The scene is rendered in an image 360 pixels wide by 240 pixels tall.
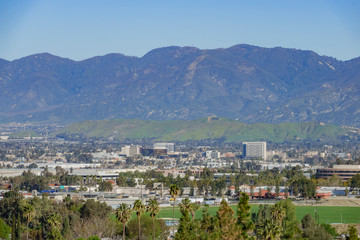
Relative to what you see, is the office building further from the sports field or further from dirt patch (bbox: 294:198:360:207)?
the sports field

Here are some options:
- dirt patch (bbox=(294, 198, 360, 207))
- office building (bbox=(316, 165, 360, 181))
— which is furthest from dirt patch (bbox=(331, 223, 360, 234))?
office building (bbox=(316, 165, 360, 181))

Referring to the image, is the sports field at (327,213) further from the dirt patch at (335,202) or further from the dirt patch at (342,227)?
the dirt patch at (342,227)

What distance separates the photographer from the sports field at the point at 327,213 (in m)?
113

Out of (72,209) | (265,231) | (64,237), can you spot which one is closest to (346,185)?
(72,209)

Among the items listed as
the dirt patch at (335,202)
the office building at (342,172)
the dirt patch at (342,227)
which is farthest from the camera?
the office building at (342,172)

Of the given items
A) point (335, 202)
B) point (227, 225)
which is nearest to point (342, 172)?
point (335, 202)

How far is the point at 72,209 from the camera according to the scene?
110 m

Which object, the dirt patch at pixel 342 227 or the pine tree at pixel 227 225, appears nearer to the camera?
the pine tree at pixel 227 225

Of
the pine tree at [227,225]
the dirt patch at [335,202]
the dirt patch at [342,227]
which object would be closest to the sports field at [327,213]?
the dirt patch at [335,202]

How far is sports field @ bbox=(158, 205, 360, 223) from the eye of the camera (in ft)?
370

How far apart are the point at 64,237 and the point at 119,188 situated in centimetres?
7551

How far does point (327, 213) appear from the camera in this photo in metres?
124

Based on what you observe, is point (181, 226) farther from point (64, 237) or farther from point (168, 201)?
point (168, 201)

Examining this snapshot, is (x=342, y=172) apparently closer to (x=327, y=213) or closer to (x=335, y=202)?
(x=335, y=202)
